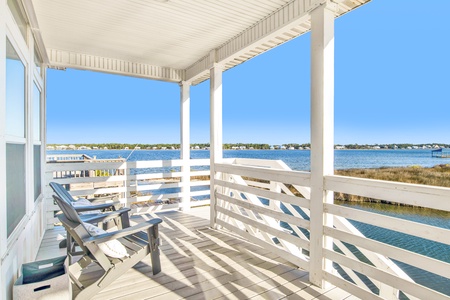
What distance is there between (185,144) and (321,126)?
3332 millimetres

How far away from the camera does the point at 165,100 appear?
28.3 meters

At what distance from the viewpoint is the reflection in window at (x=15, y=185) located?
5.63 ft

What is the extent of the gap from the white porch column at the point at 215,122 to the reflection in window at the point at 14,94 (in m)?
2.30

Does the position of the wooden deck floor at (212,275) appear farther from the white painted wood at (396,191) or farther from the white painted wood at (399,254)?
the white painted wood at (396,191)

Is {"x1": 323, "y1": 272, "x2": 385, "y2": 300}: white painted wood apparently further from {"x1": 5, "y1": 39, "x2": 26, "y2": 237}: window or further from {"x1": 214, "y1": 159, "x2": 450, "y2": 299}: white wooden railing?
{"x1": 5, "y1": 39, "x2": 26, "y2": 237}: window

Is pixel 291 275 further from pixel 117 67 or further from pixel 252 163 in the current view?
pixel 117 67

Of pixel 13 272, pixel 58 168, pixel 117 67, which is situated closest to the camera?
pixel 13 272

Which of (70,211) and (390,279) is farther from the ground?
(70,211)

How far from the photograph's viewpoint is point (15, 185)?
196 centimetres

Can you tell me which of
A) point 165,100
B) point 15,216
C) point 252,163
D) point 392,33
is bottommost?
point 15,216

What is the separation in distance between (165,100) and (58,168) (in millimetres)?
25319

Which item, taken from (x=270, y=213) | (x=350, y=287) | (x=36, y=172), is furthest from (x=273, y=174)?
(x=36, y=172)

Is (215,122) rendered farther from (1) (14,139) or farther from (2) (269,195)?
(1) (14,139)

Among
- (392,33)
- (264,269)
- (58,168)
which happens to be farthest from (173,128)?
(264,269)
